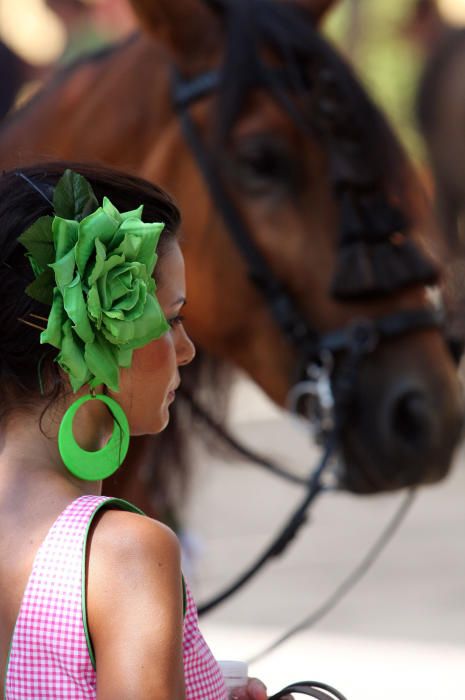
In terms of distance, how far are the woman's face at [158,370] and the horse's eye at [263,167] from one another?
58.1 inches

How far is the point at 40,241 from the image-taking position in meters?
1.07

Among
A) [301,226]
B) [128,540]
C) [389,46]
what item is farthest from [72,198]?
[389,46]

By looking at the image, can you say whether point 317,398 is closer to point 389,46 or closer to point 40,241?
point 40,241

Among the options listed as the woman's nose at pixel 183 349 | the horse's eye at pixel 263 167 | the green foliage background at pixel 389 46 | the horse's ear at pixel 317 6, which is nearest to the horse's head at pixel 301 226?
the horse's eye at pixel 263 167

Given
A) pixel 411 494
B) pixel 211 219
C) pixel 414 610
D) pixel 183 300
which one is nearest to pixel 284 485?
pixel 414 610

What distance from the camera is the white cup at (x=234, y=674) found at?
46.8 inches

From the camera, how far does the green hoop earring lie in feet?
3.54

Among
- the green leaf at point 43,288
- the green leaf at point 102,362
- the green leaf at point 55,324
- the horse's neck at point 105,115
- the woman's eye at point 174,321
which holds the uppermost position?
the green leaf at point 43,288

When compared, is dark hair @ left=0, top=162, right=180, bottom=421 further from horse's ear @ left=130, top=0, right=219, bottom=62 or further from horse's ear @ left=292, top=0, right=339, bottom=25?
horse's ear @ left=292, top=0, right=339, bottom=25

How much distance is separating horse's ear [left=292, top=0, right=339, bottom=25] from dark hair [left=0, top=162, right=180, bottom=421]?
1805mm

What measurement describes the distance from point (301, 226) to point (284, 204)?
6 cm

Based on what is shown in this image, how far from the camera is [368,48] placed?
943 cm

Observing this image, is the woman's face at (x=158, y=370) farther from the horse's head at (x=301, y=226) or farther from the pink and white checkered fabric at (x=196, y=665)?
the horse's head at (x=301, y=226)

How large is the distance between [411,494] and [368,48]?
22.8 feet
